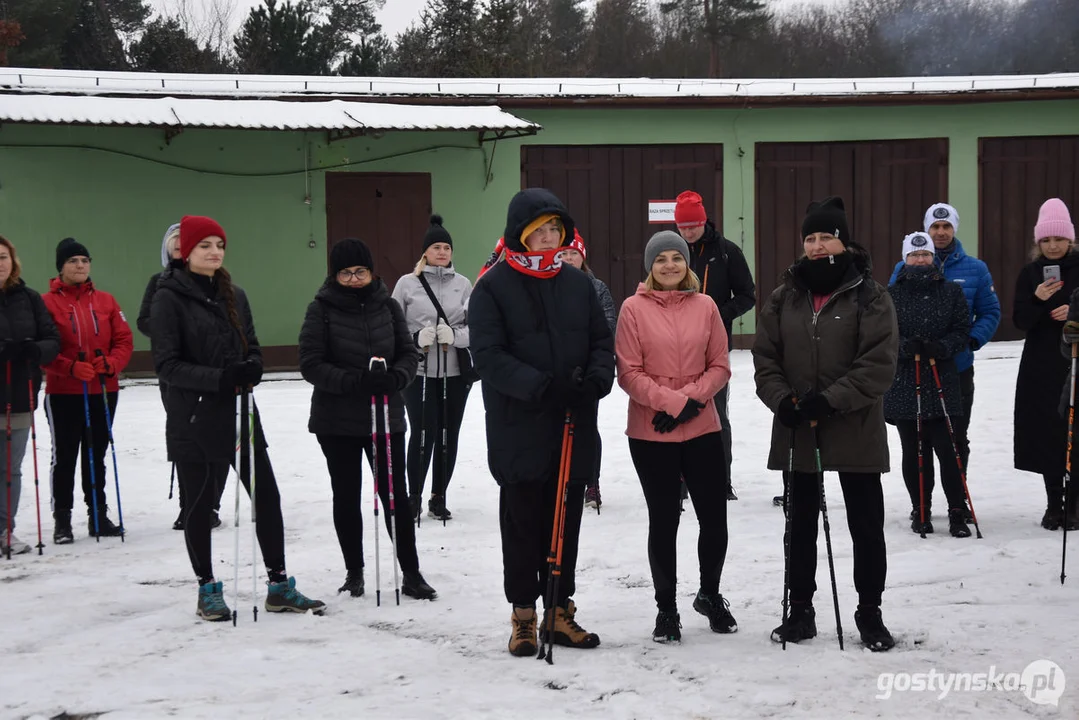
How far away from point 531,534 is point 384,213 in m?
10.2

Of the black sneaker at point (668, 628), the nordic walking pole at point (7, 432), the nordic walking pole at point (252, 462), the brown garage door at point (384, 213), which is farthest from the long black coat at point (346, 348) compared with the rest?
the brown garage door at point (384, 213)

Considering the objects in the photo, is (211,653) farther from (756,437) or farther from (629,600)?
(756,437)

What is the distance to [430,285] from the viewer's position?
7.13 metres

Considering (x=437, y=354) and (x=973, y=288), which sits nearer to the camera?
(x=973, y=288)

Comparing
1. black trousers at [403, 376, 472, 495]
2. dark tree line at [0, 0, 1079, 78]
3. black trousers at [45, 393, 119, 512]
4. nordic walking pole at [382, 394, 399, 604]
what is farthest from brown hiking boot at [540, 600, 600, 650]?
dark tree line at [0, 0, 1079, 78]

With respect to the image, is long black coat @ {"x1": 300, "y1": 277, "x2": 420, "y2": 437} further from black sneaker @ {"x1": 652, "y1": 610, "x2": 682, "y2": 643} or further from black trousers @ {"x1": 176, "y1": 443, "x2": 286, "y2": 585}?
black sneaker @ {"x1": 652, "y1": 610, "x2": 682, "y2": 643}

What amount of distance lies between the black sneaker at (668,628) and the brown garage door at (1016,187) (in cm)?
1196

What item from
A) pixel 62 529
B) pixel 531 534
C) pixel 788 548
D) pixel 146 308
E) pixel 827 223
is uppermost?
pixel 827 223

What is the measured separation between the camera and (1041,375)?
664 centimetres

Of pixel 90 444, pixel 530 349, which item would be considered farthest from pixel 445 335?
pixel 530 349

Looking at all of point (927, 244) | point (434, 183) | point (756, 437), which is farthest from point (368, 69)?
point (927, 244)

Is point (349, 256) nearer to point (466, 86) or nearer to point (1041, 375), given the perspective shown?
point (1041, 375)

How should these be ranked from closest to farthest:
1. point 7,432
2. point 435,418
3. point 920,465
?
point 7,432, point 920,465, point 435,418

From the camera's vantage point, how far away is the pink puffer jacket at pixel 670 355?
4.71 meters
